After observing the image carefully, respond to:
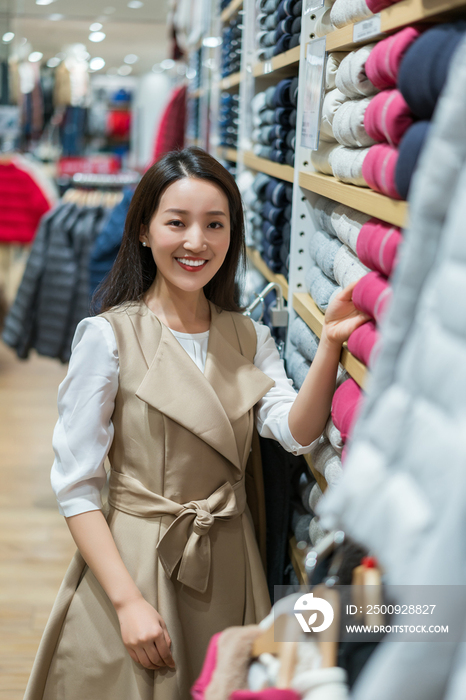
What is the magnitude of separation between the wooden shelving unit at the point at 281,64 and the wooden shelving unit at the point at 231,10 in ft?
1.92

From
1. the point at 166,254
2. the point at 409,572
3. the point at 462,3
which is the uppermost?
the point at 462,3

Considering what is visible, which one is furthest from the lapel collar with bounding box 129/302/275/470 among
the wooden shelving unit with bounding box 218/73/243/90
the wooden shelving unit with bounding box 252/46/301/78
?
the wooden shelving unit with bounding box 218/73/243/90

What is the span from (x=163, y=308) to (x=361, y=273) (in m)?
0.53

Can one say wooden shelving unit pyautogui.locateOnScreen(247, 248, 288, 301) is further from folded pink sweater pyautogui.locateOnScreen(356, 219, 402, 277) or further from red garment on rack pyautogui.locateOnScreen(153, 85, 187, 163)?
red garment on rack pyautogui.locateOnScreen(153, 85, 187, 163)

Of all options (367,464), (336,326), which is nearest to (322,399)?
(336,326)

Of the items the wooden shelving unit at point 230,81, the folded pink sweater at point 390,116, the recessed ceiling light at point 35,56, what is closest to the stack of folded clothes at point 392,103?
the folded pink sweater at point 390,116

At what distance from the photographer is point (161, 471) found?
1.44m

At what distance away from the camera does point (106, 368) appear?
1414 mm

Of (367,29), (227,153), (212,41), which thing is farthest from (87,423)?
(212,41)

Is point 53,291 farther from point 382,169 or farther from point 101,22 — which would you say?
point 101,22

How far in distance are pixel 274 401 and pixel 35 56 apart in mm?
9389

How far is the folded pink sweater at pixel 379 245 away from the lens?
96cm

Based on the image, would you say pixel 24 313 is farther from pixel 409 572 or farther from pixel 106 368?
pixel 409 572

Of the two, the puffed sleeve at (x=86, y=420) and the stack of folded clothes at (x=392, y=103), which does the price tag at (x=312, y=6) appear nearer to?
the stack of folded clothes at (x=392, y=103)
